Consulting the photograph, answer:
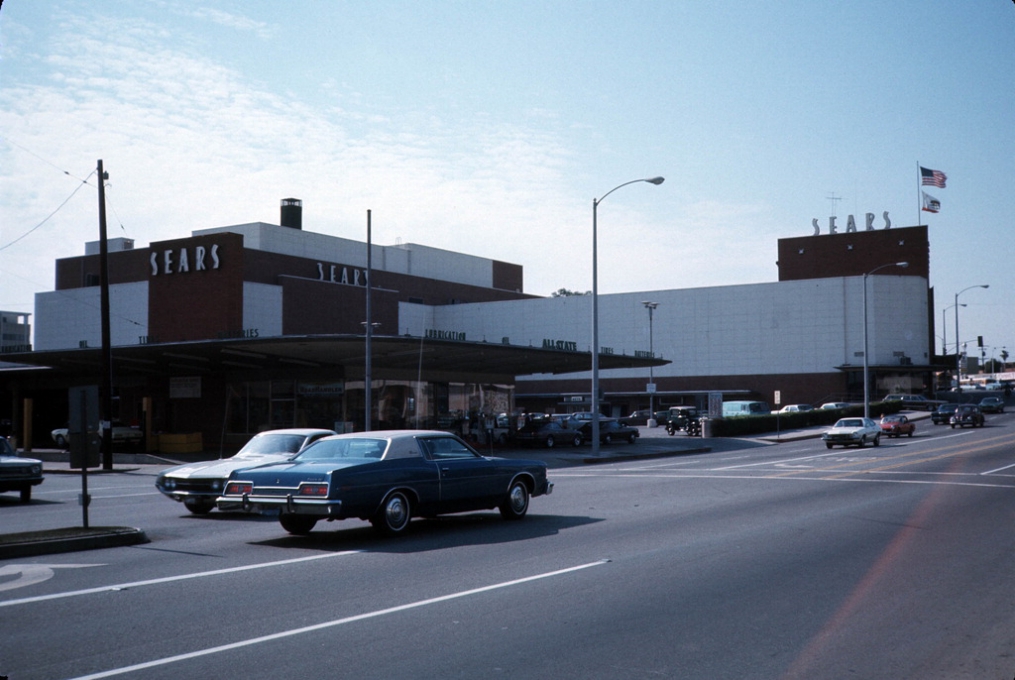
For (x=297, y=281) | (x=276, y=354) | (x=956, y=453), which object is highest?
(x=297, y=281)

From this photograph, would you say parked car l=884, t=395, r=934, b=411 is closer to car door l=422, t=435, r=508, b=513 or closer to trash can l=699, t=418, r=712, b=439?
trash can l=699, t=418, r=712, b=439

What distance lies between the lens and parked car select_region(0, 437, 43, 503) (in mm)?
20766

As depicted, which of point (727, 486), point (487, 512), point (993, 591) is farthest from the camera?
point (727, 486)

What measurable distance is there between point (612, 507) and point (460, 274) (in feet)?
265

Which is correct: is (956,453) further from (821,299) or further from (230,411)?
(821,299)

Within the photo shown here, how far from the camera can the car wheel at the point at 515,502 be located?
15734 millimetres

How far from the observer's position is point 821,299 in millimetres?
92688

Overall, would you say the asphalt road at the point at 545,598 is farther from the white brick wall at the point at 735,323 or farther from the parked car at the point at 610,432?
the white brick wall at the point at 735,323

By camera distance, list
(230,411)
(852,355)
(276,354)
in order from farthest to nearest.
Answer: (852,355), (230,411), (276,354)

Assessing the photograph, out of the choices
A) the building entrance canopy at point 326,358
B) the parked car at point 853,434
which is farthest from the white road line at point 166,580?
the parked car at point 853,434

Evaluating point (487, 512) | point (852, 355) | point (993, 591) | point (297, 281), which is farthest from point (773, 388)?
point (993, 591)

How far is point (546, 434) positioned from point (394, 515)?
34157 mm

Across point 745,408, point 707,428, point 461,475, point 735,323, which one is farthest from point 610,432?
point 735,323

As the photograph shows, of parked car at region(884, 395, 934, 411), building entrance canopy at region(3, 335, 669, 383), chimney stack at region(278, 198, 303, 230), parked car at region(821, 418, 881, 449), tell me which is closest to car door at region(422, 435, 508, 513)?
building entrance canopy at region(3, 335, 669, 383)
